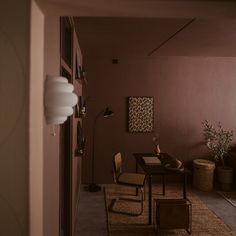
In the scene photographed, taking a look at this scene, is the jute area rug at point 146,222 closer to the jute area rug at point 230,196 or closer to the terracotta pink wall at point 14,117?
the jute area rug at point 230,196

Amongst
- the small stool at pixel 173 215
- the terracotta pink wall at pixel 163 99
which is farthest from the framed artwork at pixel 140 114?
the small stool at pixel 173 215

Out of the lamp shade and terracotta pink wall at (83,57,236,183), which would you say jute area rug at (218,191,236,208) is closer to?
terracotta pink wall at (83,57,236,183)

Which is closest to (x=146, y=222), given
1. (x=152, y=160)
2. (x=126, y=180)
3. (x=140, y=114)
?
(x=126, y=180)

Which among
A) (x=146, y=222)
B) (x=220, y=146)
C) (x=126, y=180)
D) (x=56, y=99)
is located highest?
(x=56, y=99)

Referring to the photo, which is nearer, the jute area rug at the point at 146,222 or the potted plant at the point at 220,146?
the jute area rug at the point at 146,222

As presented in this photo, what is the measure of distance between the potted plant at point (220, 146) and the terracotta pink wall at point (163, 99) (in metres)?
0.15

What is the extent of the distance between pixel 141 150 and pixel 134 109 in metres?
0.81

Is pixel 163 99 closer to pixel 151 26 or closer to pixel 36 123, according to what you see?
pixel 151 26

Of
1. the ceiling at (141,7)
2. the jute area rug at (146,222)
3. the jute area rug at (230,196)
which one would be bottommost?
the jute area rug at (146,222)

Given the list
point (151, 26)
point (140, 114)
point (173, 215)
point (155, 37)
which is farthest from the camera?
point (140, 114)

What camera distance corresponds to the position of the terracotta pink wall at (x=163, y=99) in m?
5.43

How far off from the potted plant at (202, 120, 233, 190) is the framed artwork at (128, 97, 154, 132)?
1091mm

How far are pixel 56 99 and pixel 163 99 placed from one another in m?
4.30

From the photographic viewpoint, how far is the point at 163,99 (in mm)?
5543
